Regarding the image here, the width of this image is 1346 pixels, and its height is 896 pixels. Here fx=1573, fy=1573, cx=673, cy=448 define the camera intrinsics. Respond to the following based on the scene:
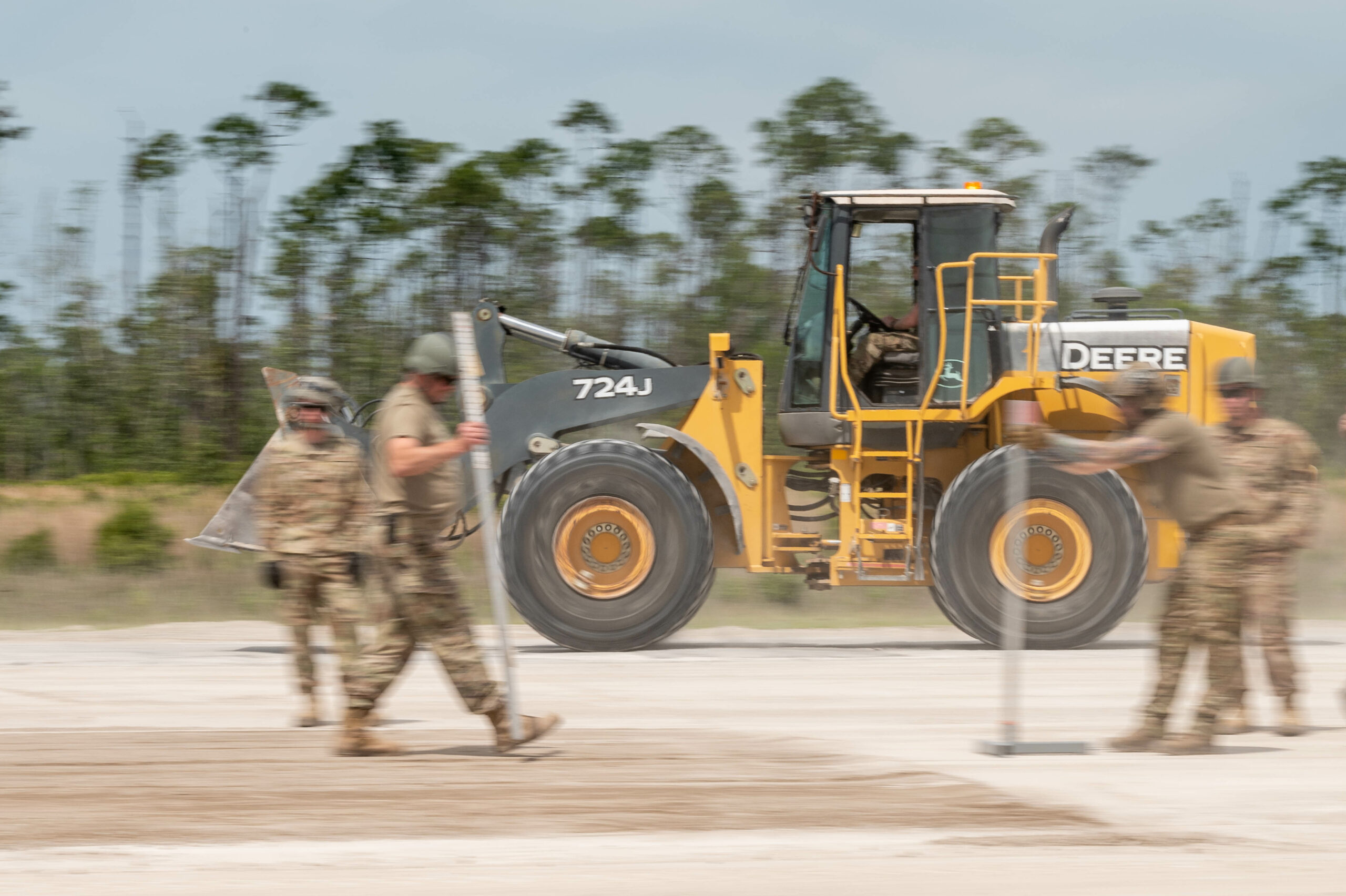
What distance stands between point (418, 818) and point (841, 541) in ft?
19.6

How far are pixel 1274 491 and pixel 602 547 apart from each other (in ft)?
16.6

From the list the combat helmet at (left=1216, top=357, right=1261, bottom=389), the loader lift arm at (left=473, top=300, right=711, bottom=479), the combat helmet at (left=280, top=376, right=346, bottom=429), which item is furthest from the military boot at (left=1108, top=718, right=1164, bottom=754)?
the loader lift arm at (left=473, top=300, right=711, bottom=479)

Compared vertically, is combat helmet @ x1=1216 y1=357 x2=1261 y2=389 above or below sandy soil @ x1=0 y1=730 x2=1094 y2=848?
above

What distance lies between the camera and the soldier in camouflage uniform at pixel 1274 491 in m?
7.71

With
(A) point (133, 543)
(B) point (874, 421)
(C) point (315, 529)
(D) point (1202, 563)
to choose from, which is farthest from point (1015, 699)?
(A) point (133, 543)

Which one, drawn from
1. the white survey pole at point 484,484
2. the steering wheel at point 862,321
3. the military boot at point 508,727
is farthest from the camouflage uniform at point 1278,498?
the steering wheel at point 862,321

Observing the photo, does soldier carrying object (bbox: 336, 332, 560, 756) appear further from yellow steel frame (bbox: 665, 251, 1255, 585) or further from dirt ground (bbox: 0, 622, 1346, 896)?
yellow steel frame (bbox: 665, 251, 1255, 585)

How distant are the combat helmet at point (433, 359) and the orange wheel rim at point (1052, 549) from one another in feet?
18.5

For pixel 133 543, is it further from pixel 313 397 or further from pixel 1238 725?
pixel 1238 725

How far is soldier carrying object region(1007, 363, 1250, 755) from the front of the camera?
708cm

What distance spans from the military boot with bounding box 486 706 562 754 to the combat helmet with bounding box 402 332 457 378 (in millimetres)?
1512

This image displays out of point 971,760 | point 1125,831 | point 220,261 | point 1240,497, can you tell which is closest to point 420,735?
point 971,760

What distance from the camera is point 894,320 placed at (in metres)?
11.9

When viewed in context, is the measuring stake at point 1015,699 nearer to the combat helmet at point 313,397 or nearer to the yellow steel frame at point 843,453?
the yellow steel frame at point 843,453
